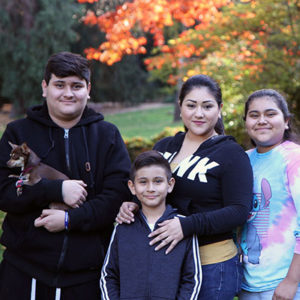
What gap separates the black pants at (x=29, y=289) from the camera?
242cm

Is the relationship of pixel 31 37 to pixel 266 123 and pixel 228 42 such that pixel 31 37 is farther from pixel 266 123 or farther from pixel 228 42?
pixel 266 123

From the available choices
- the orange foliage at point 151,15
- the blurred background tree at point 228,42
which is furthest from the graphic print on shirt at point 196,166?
the orange foliage at point 151,15

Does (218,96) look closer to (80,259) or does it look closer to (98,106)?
(80,259)

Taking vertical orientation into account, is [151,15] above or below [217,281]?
above

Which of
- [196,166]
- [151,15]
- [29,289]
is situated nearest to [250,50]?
[151,15]

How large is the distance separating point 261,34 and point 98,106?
22917mm

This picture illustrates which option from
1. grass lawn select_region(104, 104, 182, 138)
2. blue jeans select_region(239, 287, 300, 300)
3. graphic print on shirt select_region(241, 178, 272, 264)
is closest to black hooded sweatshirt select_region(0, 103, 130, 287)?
graphic print on shirt select_region(241, 178, 272, 264)

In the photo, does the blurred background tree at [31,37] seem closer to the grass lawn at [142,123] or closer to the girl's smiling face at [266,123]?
the grass lawn at [142,123]

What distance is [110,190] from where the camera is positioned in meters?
2.50

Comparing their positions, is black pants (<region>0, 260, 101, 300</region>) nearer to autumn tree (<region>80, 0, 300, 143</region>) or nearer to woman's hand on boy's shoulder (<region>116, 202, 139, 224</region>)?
woman's hand on boy's shoulder (<region>116, 202, 139, 224</region>)

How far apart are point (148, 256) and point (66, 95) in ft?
3.43

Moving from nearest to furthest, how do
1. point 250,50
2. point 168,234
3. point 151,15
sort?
point 168,234 → point 250,50 → point 151,15

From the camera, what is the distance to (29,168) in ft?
7.92

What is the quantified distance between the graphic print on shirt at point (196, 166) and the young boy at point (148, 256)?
0.30 ft
